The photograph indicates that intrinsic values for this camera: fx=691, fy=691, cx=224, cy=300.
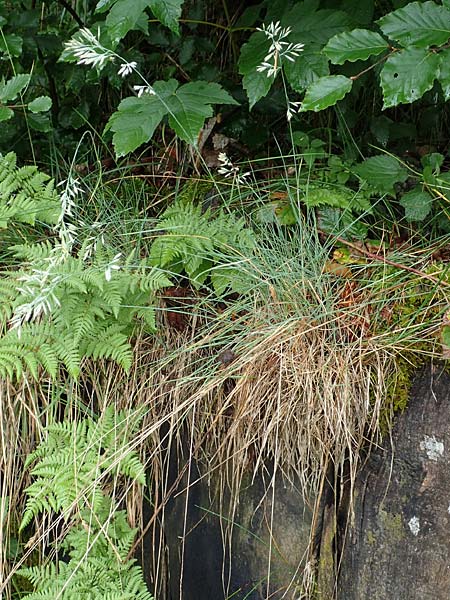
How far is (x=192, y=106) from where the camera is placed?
1968mm

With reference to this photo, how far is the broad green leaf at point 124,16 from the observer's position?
175 centimetres

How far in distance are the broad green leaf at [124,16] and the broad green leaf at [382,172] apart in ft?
2.67

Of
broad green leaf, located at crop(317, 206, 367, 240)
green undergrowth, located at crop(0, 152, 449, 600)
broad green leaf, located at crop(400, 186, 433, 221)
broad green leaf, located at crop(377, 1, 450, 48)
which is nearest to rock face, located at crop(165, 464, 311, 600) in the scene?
green undergrowth, located at crop(0, 152, 449, 600)

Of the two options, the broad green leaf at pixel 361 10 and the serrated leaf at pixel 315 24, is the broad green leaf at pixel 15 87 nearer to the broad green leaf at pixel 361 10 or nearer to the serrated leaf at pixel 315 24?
the serrated leaf at pixel 315 24

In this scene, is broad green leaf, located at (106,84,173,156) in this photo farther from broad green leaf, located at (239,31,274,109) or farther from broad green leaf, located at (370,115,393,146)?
broad green leaf, located at (370,115,393,146)

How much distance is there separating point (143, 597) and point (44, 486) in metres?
0.40

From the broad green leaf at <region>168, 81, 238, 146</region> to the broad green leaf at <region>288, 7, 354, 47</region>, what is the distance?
31cm

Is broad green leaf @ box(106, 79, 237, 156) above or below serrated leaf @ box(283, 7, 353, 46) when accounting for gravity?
below

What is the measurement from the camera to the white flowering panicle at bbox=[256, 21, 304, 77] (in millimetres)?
1893

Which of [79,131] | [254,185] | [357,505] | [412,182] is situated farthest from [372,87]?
[357,505]

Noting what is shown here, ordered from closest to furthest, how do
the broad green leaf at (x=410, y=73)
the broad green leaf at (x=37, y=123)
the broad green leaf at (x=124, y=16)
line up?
1. the broad green leaf at (x=410, y=73)
2. the broad green leaf at (x=124, y=16)
3. the broad green leaf at (x=37, y=123)

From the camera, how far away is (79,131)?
2723mm

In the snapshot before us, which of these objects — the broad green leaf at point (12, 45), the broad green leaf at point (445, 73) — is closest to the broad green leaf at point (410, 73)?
the broad green leaf at point (445, 73)

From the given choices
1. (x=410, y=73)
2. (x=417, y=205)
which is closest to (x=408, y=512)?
(x=417, y=205)
